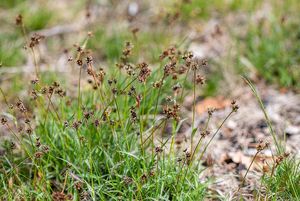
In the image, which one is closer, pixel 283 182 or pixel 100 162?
pixel 283 182

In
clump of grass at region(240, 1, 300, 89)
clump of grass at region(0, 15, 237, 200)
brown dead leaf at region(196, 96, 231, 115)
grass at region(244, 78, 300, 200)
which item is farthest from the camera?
clump of grass at region(240, 1, 300, 89)

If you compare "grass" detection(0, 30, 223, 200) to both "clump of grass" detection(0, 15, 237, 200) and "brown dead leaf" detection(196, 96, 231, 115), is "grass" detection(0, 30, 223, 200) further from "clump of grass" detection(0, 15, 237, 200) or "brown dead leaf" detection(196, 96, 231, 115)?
"brown dead leaf" detection(196, 96, 231, 115)

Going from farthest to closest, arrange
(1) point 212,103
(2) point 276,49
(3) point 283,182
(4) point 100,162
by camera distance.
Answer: (2) point 276,49
(1) point 212,103
(4) point 100,162
(3) point 283,182

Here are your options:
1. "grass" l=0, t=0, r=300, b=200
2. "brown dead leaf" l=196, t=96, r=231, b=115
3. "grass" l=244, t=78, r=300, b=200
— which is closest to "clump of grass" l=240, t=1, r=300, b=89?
"grass" l=0, t=0, r=300, b=200

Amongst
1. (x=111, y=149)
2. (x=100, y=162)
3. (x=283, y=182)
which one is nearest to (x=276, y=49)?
(x=283, y=182)

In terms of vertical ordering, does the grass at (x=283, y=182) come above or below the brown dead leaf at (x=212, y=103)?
below

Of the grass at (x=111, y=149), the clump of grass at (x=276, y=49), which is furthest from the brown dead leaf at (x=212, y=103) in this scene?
the clump of grass at (x=276, y=49)

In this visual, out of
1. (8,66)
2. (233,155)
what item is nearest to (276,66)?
(233,155)

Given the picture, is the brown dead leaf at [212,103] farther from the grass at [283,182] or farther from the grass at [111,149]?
the grass at [283,182]

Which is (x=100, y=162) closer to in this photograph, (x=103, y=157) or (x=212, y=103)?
(x=103, y=157)
